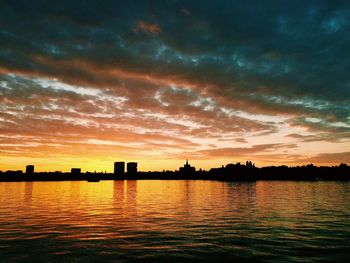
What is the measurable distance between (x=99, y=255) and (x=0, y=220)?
31.8 meters

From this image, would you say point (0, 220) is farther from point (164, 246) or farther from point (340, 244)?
point (340, 244)

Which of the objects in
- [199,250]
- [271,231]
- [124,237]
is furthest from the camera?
[271,231]

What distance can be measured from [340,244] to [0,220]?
1896 inches

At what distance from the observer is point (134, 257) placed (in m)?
24.6

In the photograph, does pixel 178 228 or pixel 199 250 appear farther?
pixel 178 228

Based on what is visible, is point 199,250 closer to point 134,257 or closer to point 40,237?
point 134,257

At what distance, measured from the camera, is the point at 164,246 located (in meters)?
28.6

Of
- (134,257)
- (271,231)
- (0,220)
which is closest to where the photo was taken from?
(134,257)

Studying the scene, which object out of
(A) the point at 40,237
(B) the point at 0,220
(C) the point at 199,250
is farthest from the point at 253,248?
(B) the point at 0,220

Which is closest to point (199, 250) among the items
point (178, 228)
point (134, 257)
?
point (134, 257)

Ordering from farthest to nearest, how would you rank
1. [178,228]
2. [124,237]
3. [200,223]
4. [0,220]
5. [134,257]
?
[0,220]
[200,223]
[178,228]
[124,237]
[134,257]

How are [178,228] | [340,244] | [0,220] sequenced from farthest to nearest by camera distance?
1. [0,220]
2. [178,228]
3. [340,244]

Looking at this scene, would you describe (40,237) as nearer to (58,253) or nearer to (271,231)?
(58,253)

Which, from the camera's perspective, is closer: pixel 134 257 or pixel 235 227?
pixel 134 257
